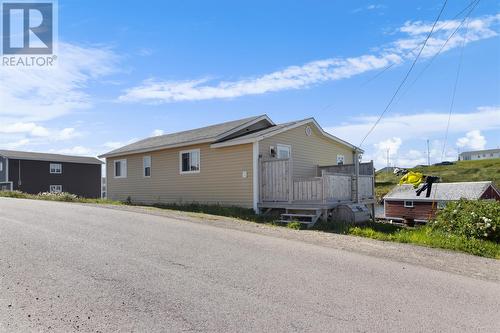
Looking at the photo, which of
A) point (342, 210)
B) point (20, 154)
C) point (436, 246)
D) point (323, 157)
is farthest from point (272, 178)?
point (20, 154)

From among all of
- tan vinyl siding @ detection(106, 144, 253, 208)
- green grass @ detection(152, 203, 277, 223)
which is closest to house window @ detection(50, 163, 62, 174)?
tan vinyl siding @ detection(106, 144, 253, 208)

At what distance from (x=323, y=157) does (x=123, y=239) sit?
13.0 metres

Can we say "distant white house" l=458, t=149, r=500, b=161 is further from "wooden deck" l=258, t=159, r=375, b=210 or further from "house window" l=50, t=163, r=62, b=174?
"wooden deck" l=258, t=159, r=375, b=210

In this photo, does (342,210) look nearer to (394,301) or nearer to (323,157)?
(323,157)

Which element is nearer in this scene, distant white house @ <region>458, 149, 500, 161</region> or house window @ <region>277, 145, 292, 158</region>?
house window @ <region>277, 145, 292, 158</region>

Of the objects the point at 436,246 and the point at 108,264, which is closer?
the point at 108,264

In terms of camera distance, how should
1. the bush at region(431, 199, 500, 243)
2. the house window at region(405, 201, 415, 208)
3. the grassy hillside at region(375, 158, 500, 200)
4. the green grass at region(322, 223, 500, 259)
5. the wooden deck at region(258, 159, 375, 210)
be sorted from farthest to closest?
1. the grassy hillside at region(375, 158, 500, 200)
2. the house window at region(405, 201, 415, 208)
3. the wooden deck at region(258, 159, 375, 210)
4. the bush at region(431, 199, 500, 243)
5. the green grass at region(322, 223, 500, 259)

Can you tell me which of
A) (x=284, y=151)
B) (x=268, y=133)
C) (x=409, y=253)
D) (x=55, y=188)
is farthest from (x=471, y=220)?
(x=55, y=188)

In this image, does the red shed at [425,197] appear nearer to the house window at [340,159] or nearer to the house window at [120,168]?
the house window at [340,159]

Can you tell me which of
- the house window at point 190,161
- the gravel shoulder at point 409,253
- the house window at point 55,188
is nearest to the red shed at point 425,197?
the house window at point 190,161

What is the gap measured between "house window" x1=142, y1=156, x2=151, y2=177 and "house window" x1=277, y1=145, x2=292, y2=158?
7825 mm

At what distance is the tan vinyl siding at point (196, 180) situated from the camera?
16094mm

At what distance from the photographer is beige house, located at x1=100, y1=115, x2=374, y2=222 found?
15.3 meters

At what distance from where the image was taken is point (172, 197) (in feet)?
64.1
